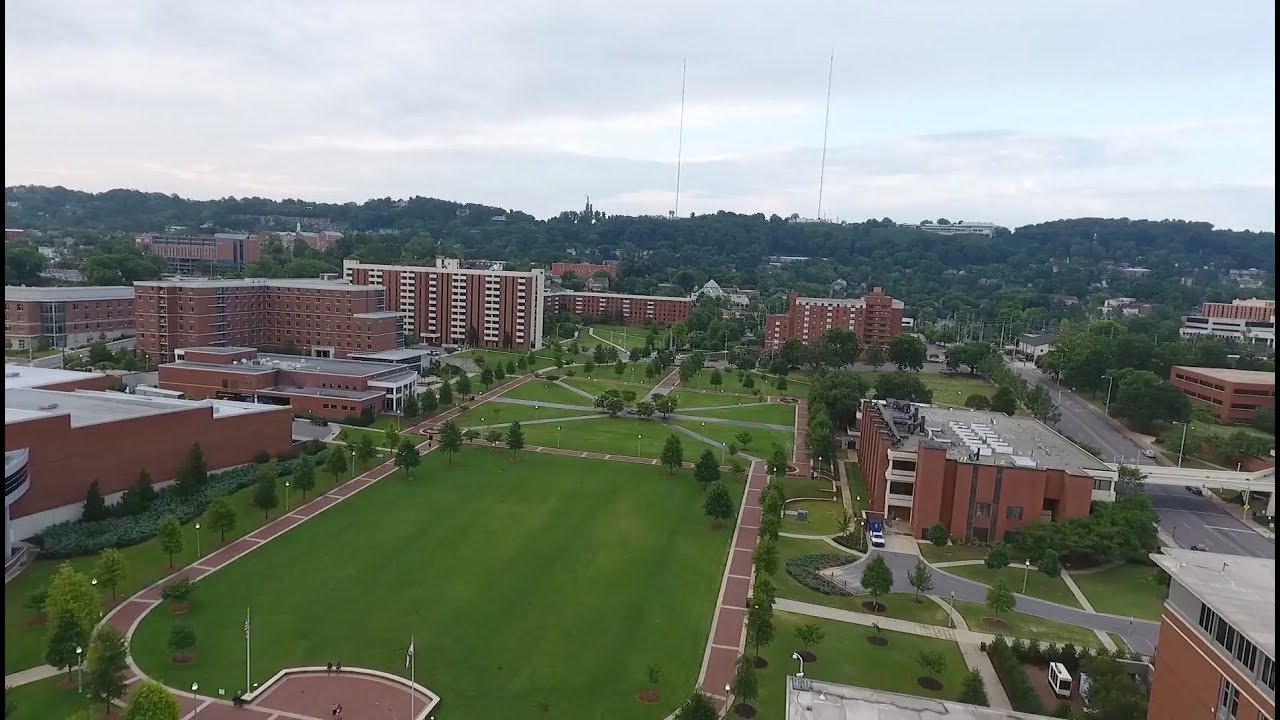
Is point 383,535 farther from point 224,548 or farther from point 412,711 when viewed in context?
point 412,711

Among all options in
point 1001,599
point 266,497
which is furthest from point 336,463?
point 1001,599

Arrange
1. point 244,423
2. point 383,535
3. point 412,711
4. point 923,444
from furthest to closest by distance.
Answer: point 244,423 < point 923,444 < point 383,535 < point 412,711

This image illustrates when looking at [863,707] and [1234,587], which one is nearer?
[863,707]

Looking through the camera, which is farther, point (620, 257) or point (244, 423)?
point (620, 257)

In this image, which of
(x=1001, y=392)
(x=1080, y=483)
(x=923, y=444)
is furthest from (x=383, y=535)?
(x=1001, y=392)

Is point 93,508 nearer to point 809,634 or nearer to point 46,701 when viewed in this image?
point 46,701

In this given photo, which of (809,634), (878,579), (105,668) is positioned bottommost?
(809,634)

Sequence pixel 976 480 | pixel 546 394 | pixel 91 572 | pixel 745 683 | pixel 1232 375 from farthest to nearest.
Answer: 1. pixel 546 394
2. pixel 1232 375
3. pixel 976 480
4. pixel 91 572
5. pixel 745 683

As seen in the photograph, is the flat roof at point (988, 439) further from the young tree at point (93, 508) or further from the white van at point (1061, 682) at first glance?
the young tree at point (93, 508)

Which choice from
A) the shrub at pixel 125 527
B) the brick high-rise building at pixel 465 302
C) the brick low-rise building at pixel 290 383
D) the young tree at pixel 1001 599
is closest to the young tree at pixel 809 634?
the young tree at pixel 1001 599
